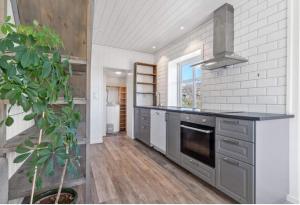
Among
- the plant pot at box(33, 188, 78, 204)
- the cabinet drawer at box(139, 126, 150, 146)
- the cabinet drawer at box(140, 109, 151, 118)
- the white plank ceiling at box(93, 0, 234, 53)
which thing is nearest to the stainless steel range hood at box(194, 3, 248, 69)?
the white plank ceiling at box(93, 0, 234, 53)

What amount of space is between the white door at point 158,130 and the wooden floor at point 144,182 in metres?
0.23

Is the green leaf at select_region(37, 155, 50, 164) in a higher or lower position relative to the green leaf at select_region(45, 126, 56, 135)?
lower

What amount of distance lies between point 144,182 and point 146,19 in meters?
2.67

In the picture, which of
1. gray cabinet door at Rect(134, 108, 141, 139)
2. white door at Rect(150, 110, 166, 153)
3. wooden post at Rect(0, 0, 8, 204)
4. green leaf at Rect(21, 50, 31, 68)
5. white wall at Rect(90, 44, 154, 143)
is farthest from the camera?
gray cabinet door at Rect(134, 108, 141, 139)

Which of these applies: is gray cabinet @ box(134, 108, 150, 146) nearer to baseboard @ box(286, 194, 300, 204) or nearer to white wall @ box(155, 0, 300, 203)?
white wall @ box(155, 0, 300, 203)

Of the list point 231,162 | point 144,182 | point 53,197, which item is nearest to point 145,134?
point 144,182

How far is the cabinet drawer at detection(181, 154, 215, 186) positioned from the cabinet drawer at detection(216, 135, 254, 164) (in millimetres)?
330

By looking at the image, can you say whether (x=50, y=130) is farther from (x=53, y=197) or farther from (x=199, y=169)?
(x=199, y=169)

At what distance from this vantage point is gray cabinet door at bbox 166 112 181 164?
2.67 meters

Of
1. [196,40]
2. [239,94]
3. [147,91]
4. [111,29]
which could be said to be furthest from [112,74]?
[239,94]

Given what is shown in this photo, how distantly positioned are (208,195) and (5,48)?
2.19 metres

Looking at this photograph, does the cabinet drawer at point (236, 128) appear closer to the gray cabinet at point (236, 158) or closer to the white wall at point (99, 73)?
the gray cabinet at point (236, 158)

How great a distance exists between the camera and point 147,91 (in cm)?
484

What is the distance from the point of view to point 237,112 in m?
2.16
